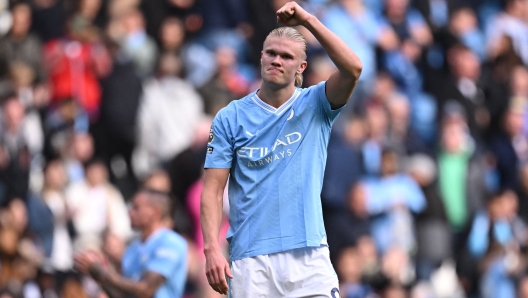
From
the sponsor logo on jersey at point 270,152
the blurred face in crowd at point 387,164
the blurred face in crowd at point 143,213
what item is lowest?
the blurred face in crowd at point 387,164

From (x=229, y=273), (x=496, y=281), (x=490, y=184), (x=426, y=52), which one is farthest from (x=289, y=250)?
(x=426, y=52)

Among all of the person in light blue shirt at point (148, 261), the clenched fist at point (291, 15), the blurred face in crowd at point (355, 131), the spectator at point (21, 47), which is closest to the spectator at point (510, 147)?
the blurred face in crowd at point (355, 131)

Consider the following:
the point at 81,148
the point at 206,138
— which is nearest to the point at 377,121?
the point at 206,138

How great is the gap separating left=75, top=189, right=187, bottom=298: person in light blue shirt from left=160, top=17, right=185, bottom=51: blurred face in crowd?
5905 mm

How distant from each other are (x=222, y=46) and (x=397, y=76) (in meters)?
3.21

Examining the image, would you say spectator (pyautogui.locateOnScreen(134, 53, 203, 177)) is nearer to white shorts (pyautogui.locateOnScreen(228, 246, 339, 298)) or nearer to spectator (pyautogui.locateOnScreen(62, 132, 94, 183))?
spectator (pyautogui.locateOnScreen(62, 132, 94, 183))

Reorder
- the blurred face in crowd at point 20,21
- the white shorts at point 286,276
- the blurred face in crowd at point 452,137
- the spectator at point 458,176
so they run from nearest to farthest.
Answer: the white shorts at point 286,276, the blurred face in crowd at point 20,21, the spectator at point 458,176, the blurred face in crowd at point 452,137

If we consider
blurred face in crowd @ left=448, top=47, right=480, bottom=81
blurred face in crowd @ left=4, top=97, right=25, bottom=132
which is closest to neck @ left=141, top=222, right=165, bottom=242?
blurred face in crowd @ left=4, top=97, right=25, bottom=132

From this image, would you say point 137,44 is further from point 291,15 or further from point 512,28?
point 291,15

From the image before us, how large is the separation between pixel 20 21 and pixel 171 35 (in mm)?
1995

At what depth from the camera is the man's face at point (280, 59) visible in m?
6.98

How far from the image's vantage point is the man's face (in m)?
6.98

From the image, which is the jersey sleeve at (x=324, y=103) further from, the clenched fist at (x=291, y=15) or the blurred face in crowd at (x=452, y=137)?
the blurred face in crowd at (x=452, y=137)

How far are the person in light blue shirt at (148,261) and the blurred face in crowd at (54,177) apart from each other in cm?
384
